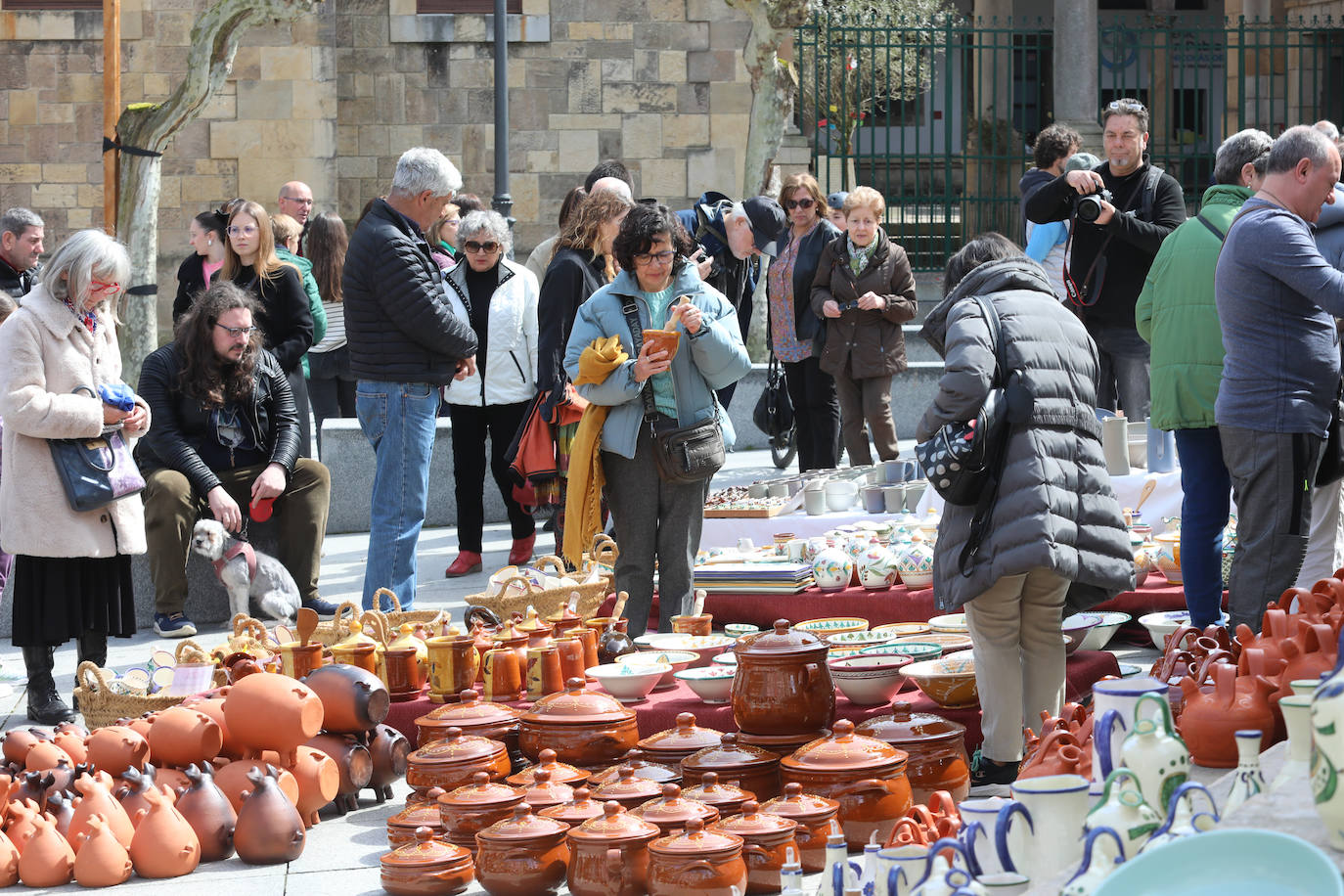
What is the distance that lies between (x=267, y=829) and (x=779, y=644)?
4.71 ft

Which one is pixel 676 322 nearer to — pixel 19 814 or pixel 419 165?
pixel 419 165

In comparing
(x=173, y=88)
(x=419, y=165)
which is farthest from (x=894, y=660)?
(x=173, y=88)

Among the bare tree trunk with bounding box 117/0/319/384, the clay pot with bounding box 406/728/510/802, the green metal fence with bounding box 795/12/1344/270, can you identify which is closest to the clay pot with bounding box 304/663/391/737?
the clay pot with bounding box 406/728/510/802

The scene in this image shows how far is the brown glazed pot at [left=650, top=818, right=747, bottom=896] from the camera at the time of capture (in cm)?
354

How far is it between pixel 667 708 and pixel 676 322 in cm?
149

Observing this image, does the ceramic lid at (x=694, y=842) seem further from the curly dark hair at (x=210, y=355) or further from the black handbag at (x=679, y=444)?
the curly dark hair at (x=210, y=355)

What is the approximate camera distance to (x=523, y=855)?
3836mm

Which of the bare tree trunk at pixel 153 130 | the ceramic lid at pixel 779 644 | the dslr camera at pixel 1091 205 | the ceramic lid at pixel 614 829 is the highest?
the bare tree trunk at pixel 153 130

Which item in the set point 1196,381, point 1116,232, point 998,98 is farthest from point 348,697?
point 998,98

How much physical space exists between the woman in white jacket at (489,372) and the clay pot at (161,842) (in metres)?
4.06

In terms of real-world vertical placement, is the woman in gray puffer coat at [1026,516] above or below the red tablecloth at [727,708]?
above

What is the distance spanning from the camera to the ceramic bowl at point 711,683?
486 centimetres

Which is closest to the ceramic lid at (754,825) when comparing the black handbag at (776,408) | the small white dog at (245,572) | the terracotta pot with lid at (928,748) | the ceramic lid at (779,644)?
the terracotta pot with lid at (928,748)

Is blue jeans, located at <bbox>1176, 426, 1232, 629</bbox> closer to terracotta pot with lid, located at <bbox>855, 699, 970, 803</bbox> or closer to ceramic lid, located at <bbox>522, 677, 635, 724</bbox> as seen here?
terracotta pot with lid, located at <bbox>855, 699, 970, 803</bbox>
